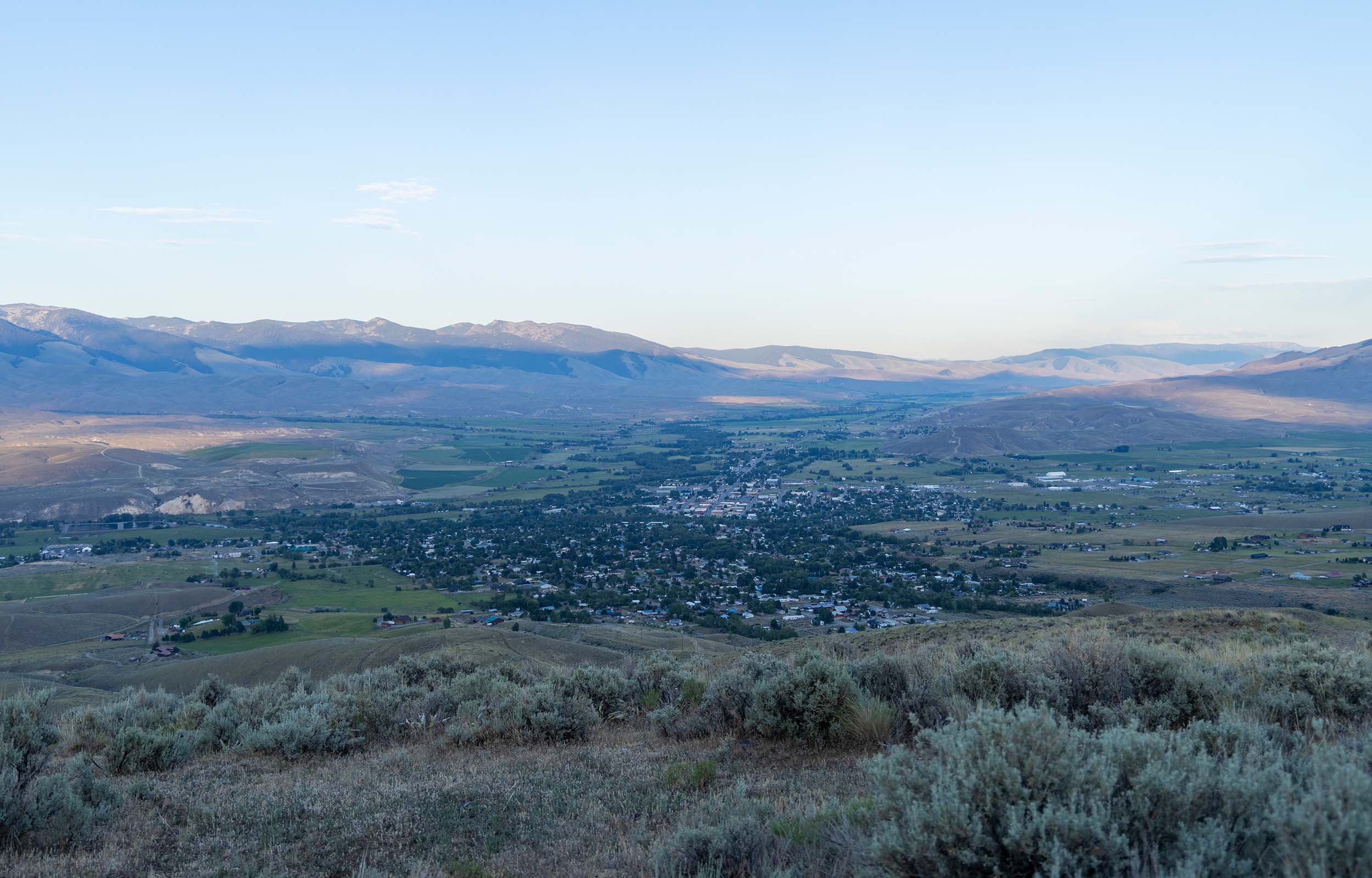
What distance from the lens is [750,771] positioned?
711cm

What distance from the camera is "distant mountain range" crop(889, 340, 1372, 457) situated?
112688 mm

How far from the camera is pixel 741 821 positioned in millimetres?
4969

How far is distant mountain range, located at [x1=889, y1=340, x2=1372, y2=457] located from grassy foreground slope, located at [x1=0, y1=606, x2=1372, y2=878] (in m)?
102

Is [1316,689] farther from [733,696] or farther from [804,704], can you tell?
[733,696]

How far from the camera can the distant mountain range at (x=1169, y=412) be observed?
11269 centimetres

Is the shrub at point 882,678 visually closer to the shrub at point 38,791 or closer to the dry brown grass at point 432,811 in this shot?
the dry brown grass at point 432,811

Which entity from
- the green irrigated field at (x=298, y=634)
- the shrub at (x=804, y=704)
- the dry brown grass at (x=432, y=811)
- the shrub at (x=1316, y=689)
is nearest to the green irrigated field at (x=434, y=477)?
the green irrigated field at (x=298, y=634)

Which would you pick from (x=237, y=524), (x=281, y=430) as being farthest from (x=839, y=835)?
(x=281, y=430)

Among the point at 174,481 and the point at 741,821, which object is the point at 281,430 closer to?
the point at 174,481

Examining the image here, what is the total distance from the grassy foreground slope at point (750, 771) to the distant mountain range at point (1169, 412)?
336 feet

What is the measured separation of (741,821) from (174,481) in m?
93.0

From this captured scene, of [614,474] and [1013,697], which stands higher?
[1013,697]

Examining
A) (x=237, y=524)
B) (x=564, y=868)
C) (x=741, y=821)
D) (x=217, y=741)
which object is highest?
(x=741, y=821)

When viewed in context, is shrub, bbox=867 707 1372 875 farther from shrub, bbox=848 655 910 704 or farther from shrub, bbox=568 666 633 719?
shrub, bbox=568 666 633 719
